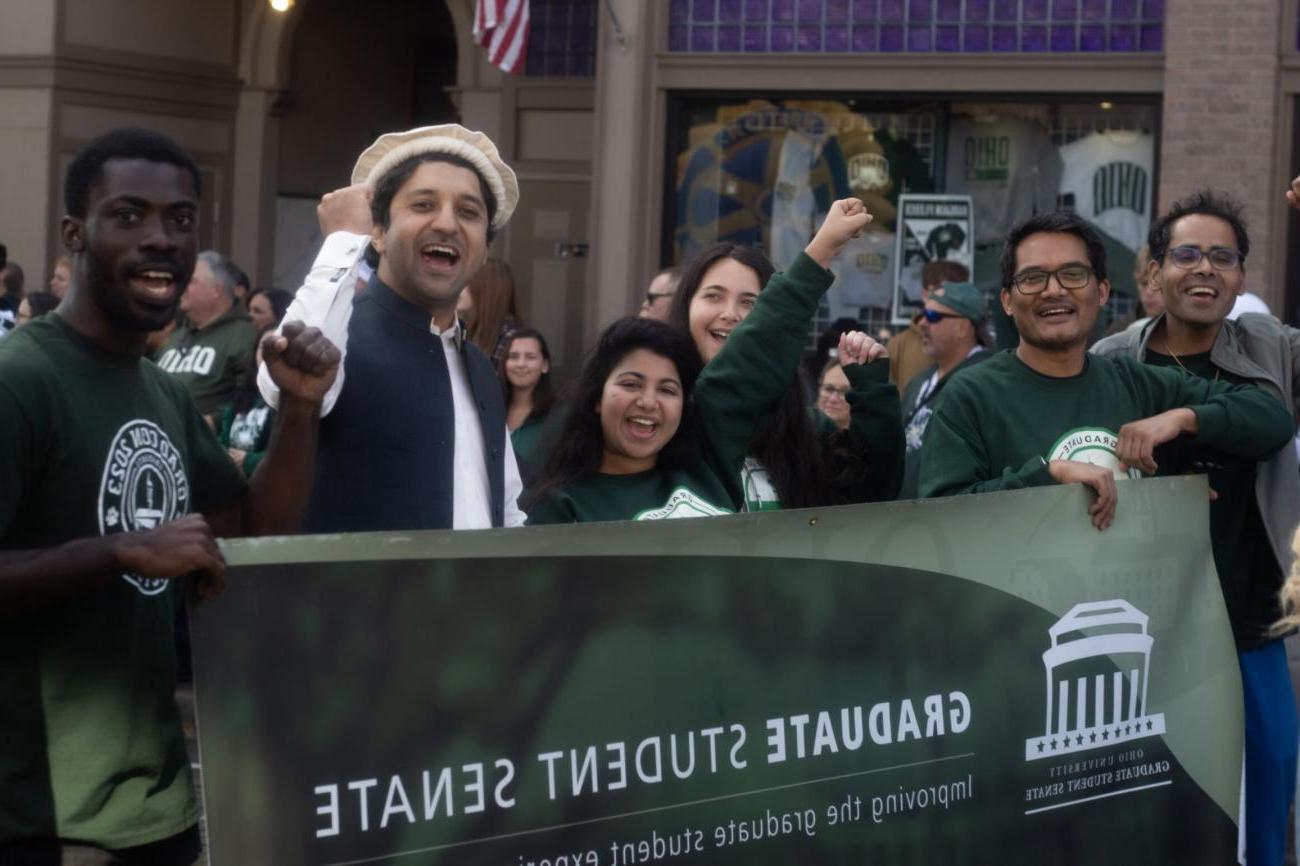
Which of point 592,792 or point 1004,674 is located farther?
point 1004,674

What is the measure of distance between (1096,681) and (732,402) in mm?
1081

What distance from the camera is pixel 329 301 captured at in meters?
3.31

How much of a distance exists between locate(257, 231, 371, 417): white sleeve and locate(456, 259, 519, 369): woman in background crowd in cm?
358

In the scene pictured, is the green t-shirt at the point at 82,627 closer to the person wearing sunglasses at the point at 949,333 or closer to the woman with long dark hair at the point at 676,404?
the woman with long dark hair at the point at 676,404

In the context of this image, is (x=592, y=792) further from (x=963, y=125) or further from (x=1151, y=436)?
(x=963, y=125)

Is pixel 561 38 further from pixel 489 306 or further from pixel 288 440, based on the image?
pixel 288 440

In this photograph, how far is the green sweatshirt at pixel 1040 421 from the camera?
4.28 meters

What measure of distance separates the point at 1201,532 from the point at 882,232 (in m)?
8.69

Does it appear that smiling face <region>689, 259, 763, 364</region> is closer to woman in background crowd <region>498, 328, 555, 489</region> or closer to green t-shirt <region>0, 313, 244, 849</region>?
green t-shirt <region>0, 313, 244, 849</region>

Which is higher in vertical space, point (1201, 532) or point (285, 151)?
point (285, 151)

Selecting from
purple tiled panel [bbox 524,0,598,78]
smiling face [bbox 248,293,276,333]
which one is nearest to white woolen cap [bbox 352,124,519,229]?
smiling face [bbox 248,293,276,333]

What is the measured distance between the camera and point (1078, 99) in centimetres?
1243

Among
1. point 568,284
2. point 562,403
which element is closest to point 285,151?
point 568,284

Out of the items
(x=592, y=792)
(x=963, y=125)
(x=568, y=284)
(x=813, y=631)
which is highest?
(x=963, y=125)
